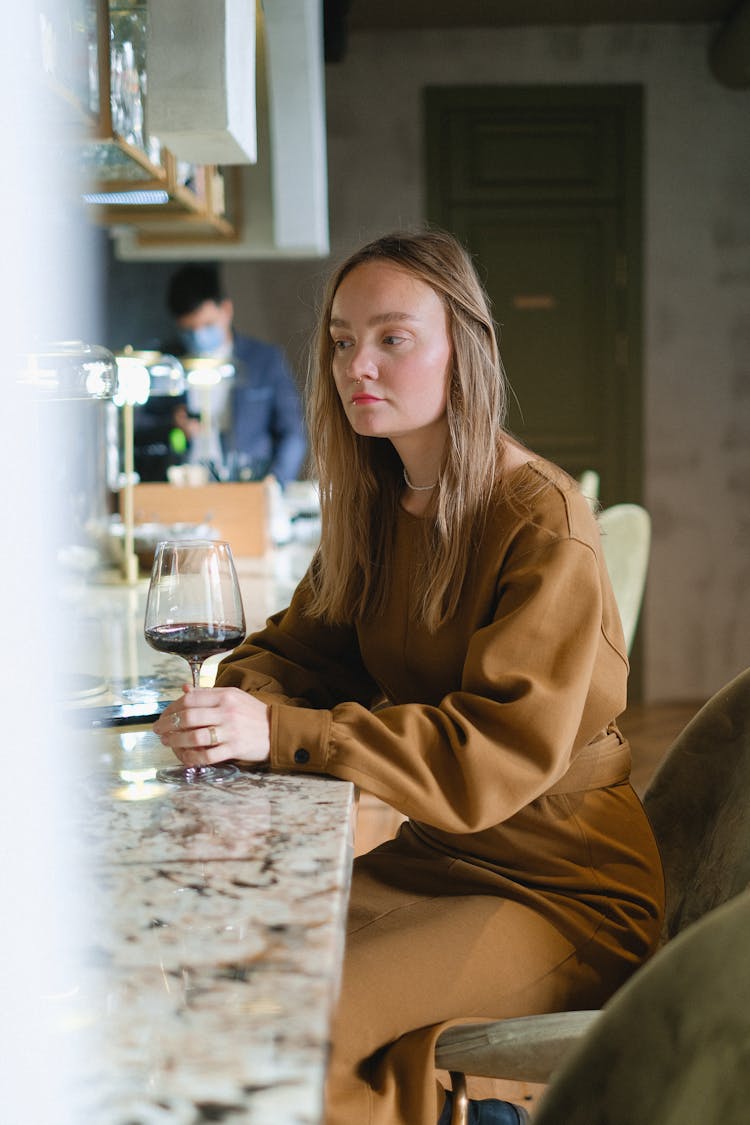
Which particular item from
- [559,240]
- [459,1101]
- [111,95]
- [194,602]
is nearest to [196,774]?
[194,602]

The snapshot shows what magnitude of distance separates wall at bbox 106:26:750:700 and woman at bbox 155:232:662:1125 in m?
4.04

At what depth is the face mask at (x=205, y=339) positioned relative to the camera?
4.63 m

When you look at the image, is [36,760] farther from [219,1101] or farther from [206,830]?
[219,1101]

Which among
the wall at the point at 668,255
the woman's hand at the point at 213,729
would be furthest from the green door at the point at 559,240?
the woman's hand at the point at 213,729

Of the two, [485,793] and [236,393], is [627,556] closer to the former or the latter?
[485,793]

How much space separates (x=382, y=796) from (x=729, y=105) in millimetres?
5202

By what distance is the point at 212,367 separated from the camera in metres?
3.35

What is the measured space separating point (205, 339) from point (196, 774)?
3.72m

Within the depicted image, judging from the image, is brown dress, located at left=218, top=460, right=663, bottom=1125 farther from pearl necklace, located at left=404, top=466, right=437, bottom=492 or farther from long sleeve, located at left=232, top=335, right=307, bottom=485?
long sleeve, located at left=232, top=335, right=307, bottom=485

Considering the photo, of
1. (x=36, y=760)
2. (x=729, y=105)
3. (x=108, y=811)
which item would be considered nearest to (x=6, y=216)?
(x=36, y=760)

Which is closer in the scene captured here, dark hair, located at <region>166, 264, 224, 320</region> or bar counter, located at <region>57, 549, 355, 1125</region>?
bar counter, located at <region>57, 549, 355, 1125</region>

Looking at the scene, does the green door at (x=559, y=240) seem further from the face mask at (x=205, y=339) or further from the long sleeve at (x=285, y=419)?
the face mask at (x=205, y=339)

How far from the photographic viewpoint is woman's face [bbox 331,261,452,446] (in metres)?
1.35

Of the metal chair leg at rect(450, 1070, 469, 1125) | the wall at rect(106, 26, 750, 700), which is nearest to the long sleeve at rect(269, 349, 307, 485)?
the wall at rect(106, 26, 750, 700)
